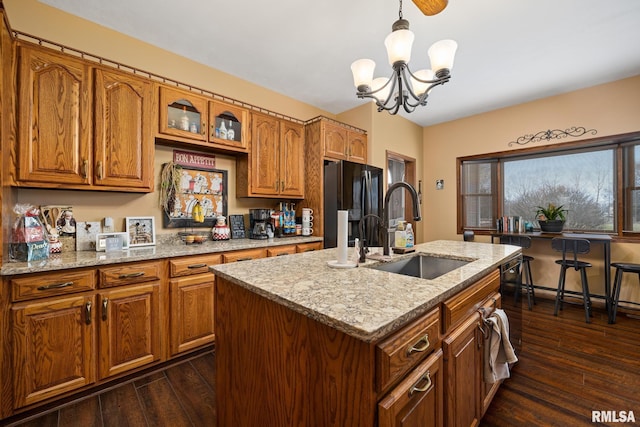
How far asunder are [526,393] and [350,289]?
1.73m

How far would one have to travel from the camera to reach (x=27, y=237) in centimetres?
172

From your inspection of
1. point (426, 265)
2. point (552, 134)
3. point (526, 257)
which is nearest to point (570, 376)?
point (426, 265)

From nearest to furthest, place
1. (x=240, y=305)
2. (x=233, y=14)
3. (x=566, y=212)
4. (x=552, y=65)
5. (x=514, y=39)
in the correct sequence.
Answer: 1. (x=240, y=305)
2. (x=233, y=14)
3. (x=514, y=39)
4. (x=552, y=65)
5. (x=566, y=212)

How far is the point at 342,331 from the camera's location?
0.71 meters

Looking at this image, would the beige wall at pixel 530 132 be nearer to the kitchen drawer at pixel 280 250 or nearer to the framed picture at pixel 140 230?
the kitchen drawer at pixel 280 250

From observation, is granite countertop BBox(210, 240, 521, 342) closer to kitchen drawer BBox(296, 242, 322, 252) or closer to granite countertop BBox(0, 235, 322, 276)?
granite countertop BBox(0, 235, 322, 276)

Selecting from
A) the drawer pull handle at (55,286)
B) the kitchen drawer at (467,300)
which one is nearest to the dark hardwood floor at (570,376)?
the kitchen drawer at (467,300)

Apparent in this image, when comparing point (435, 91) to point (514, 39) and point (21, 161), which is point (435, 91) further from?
point (21, 161)

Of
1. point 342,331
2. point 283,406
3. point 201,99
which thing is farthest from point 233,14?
point 283,406

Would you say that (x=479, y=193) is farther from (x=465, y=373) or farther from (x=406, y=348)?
(x=406, y=348)

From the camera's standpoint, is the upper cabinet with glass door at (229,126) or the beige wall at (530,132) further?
the beige wall at (530,132)

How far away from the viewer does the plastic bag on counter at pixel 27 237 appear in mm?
1709

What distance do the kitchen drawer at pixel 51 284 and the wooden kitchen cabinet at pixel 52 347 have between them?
4 centimetres

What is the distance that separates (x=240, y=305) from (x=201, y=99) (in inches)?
85.6
